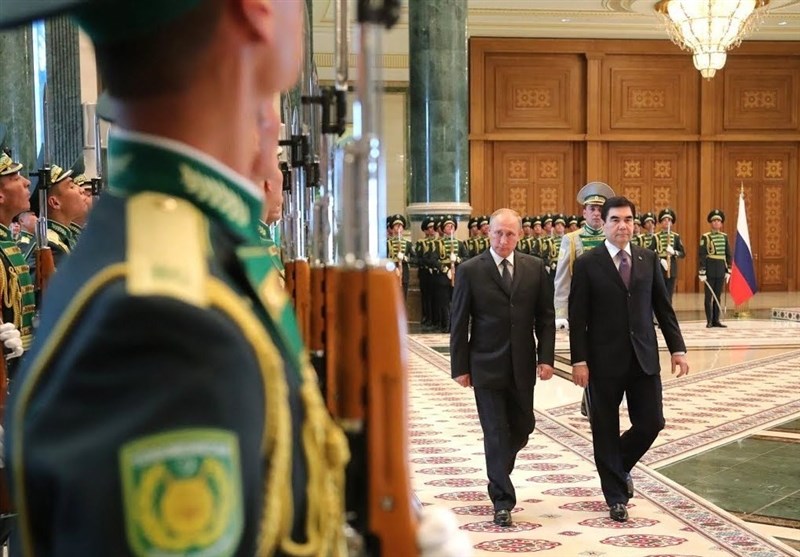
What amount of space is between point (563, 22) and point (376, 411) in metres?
20.5

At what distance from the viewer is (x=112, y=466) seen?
2.48ft

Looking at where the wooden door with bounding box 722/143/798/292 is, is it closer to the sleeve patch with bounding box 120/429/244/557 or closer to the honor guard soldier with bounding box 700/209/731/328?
the honor guard soldier with bounding box 700/209/731/328

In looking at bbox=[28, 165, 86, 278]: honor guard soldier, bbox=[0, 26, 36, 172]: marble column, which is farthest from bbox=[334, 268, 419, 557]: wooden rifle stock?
bbox=[0, 26, 36, 172]: marble column

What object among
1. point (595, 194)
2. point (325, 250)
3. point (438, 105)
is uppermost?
point (438, 105)

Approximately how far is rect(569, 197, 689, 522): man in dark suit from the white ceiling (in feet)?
48.4

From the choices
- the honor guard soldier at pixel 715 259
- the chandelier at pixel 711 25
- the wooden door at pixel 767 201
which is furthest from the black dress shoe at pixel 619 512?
the wooden door at pixel 767 201

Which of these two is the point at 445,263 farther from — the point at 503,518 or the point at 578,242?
the point at 503,518

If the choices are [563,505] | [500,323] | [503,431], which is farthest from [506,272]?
[563,505]

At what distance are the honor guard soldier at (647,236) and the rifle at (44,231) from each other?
35.9 feet

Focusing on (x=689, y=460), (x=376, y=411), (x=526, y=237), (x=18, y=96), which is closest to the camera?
(x=376, y=411)

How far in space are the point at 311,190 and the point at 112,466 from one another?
8.91 feet

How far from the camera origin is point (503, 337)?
4.82m

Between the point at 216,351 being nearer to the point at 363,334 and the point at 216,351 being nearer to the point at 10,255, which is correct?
the point at 363,334

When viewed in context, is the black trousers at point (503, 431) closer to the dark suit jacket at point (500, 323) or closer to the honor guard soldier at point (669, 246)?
the dark suit jacket at point (500, 323)
